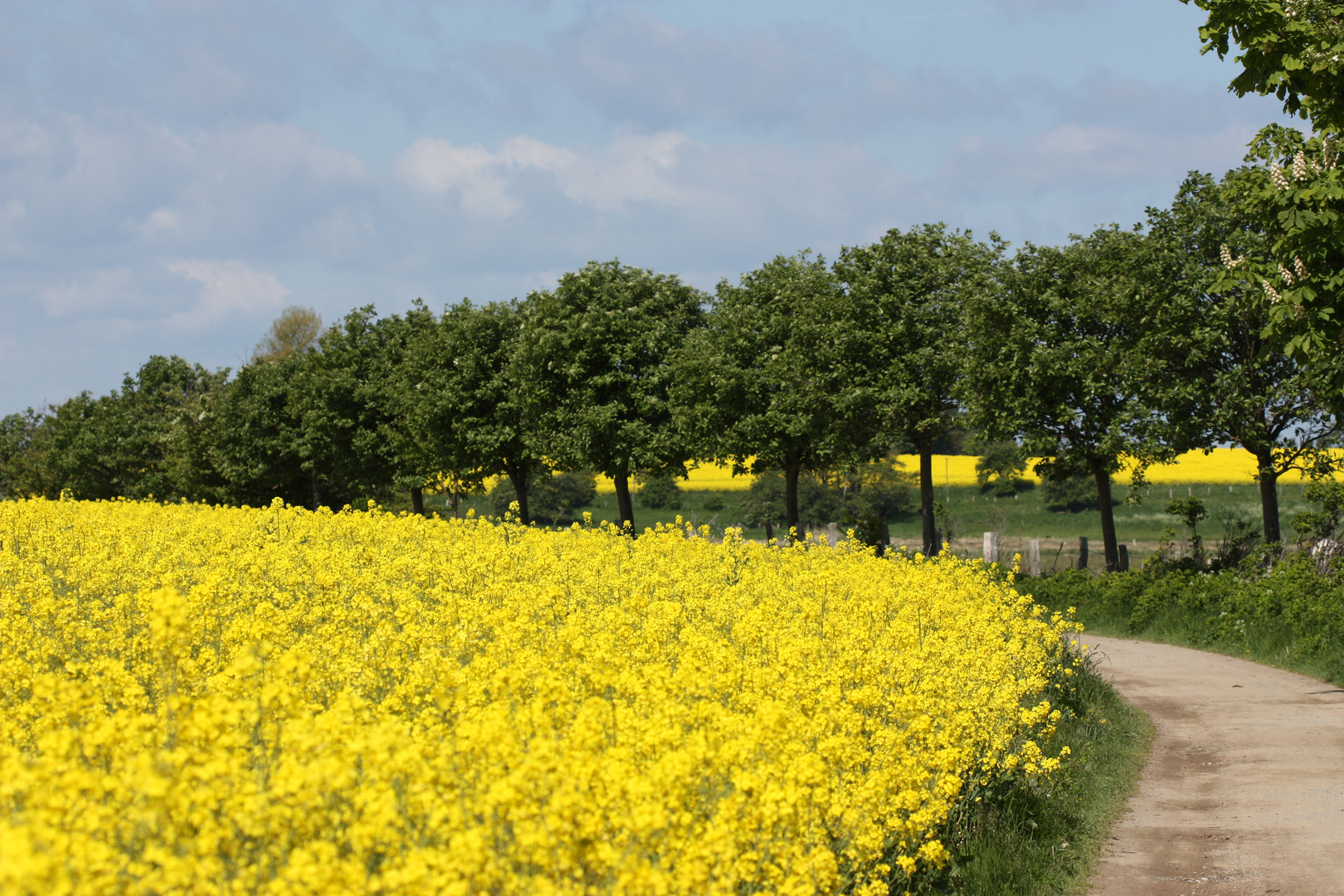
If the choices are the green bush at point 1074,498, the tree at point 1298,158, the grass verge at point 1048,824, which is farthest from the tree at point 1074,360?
the green bush at point 1074,498

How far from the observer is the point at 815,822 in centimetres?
538

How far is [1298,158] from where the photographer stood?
Answer: 1187 centimetres

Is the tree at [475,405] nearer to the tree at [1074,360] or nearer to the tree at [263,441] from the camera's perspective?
the tree at [263,441]

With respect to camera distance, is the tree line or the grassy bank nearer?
the grassy bank

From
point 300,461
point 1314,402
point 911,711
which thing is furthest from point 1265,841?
point 300,461

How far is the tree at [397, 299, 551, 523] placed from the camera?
3641 centimetres

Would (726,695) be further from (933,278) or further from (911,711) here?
(933,278)

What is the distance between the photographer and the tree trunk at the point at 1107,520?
90.2 ft

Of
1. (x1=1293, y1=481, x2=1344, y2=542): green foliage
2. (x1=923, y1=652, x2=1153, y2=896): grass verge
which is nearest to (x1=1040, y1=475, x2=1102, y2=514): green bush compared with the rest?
(x1=1293, y1=481, x2=1344, y2=542): green foliage

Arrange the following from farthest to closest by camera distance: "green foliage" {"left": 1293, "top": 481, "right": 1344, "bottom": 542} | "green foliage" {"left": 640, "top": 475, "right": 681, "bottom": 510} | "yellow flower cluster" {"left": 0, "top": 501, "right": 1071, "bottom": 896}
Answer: "green foliage" {"left": 640, "top": 475, "right": 681, "bottom": 510}
"green foliage" {"left": 1293, "top": 481, "right": 1344, "bottom": 542}
"yellow flower cluster" {"left": 0, "top": 501, "right": 1071, "bottom": 896}

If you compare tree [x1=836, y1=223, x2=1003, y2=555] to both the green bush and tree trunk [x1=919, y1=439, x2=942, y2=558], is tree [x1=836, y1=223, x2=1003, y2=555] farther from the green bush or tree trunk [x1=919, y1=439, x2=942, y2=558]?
the green bush

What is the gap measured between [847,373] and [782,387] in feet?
7.01

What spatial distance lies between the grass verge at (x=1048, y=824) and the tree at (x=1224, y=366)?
1517cm

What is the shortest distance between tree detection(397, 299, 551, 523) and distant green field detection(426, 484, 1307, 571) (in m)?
11.7
